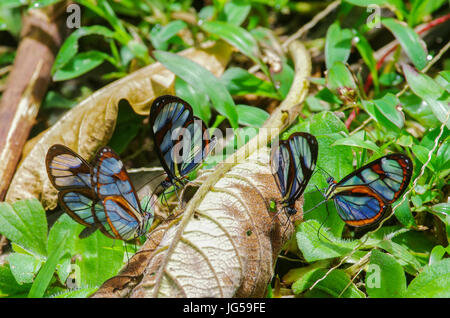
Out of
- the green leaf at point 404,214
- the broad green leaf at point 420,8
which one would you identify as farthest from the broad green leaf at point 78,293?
the broad green leaf at point 420,8

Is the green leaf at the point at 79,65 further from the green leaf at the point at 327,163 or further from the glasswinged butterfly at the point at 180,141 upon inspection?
the green leaf at the point at 327,163

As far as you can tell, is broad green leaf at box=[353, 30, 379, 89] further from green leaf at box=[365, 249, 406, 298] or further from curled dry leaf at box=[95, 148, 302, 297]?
green leaf at box=[365, 249, 406, 298]

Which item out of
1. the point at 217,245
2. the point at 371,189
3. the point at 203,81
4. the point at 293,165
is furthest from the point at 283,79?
the point at 217,245

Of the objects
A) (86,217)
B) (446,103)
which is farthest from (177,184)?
(446,103)

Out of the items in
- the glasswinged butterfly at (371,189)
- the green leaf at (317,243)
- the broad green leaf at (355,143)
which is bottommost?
the green leaf at (317,243)

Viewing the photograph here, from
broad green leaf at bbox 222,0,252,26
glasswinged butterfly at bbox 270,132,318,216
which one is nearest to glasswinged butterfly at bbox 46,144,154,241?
glasswinged butterfly at bbox 270,132,318,216

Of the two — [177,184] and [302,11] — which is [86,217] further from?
[302,11]

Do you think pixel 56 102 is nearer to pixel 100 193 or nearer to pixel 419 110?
pixel 100 193
